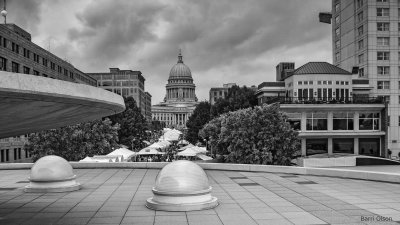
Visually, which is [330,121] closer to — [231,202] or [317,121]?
[317,121]

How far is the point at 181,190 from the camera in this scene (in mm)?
16344

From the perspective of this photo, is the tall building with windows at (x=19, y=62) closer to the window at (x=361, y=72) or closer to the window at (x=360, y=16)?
the window at (x=361, y=72)

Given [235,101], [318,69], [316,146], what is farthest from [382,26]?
[235,101]

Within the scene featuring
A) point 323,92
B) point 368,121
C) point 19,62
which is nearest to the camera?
point 19,62

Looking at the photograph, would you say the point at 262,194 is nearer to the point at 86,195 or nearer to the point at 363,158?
the point at 86,195

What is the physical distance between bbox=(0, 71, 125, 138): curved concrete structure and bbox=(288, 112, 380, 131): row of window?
51.2 metres

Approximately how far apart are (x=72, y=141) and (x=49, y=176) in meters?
26.7

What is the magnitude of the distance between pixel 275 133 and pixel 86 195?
2439 centimetres

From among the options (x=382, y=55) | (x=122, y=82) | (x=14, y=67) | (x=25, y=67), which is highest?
(x=122, y=82)

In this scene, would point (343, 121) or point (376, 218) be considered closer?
point (376, 218)

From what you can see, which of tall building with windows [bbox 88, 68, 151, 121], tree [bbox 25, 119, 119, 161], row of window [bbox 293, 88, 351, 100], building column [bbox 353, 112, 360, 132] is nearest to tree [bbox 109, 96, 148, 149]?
tree [bbox 25, 119, 119, 161]

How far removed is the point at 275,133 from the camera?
136ft

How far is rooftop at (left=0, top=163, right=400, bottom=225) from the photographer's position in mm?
15180

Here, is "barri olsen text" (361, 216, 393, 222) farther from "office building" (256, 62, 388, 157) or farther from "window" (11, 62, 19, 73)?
"window" (11, 62, 19, 73)
